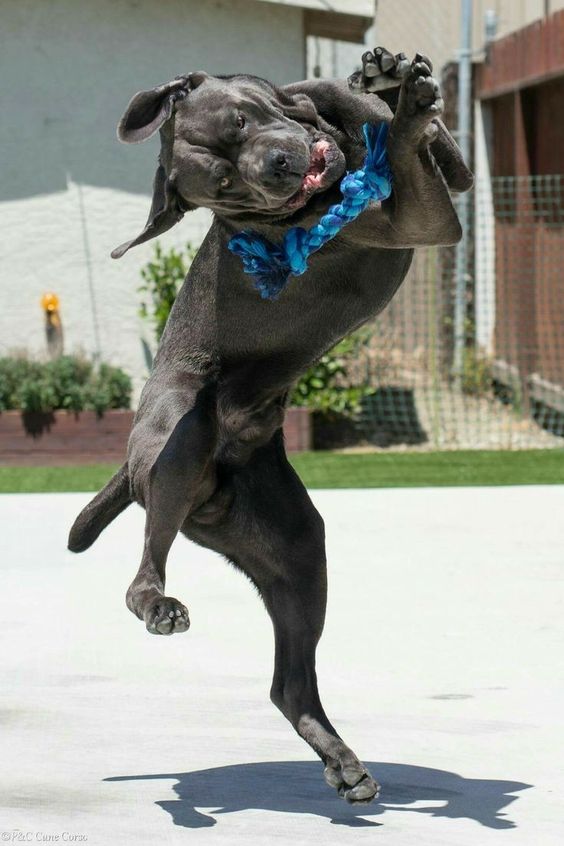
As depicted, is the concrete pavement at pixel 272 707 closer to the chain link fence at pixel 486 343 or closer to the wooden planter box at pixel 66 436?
the wooden planter box at pixel 66 436

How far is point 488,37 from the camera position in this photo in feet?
47.2

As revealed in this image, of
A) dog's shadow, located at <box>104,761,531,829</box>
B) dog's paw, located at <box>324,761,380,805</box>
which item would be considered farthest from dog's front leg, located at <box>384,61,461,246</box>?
dog's shadow, located at <box>104,761,531,829</box>

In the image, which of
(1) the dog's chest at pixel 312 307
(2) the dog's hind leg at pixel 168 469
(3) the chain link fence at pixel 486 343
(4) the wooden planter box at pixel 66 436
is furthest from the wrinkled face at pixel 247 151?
(3) the chain link fence at pixel 486 343

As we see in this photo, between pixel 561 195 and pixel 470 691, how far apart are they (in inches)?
345

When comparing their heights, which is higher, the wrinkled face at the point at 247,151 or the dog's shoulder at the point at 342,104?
the dog's shoulder at the point at 342,104

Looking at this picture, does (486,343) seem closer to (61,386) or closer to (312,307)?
(61,386)

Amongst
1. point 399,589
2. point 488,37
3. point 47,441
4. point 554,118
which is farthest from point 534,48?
point 399,589

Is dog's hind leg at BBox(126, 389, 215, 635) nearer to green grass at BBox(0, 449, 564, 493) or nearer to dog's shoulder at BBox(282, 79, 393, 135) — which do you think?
dog's shoulder at BBox(282, 79, 393, 135)

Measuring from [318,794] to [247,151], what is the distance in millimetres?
1666

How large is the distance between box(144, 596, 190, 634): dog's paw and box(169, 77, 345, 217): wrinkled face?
93 centimetres

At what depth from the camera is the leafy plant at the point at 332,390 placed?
12.0 metres

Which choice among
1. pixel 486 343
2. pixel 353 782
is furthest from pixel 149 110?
pixel 486 343

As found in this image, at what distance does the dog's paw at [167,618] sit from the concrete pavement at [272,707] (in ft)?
1.81

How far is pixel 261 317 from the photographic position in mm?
3770
